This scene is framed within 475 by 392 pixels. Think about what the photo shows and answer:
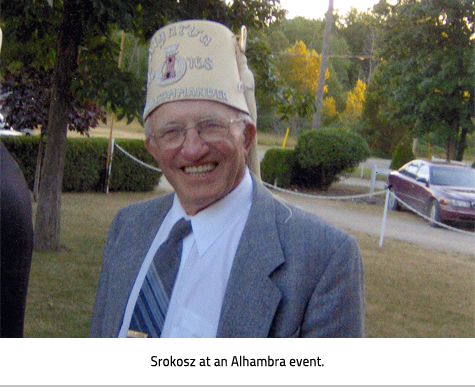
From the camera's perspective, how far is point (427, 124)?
1495cm

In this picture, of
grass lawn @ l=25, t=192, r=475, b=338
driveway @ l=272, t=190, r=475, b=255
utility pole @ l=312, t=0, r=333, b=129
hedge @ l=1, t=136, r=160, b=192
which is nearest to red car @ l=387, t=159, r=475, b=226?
driveway @ l=272, t=190, r=475, b=255

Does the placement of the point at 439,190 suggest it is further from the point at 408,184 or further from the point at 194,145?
the point at 194,145

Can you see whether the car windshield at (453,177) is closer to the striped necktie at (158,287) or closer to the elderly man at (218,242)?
the elderly man at (218,242)

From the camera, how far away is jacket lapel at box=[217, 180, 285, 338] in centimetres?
145

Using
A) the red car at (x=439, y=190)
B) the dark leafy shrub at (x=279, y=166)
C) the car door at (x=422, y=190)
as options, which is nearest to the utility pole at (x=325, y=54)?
the dark leafy shrub at (x=279, y=166)

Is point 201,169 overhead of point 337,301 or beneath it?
overhead

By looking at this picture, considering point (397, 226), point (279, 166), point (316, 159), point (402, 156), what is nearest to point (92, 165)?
point (279, 166)

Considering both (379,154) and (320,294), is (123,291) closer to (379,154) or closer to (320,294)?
(320,294)

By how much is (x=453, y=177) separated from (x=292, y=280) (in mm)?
10815

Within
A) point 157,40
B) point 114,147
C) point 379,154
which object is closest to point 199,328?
point 157,40

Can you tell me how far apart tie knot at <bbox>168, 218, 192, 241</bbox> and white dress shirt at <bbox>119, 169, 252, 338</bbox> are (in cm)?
2

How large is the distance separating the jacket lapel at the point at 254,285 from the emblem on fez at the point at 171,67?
1.58 feet

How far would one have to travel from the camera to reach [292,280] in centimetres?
146
